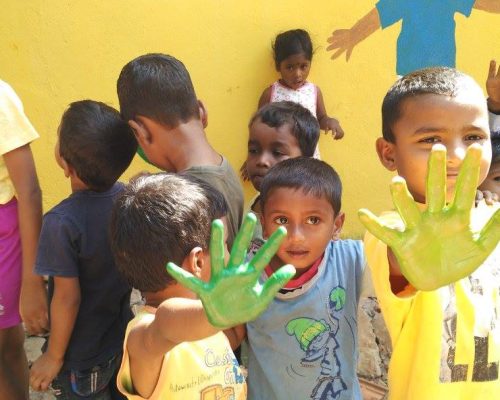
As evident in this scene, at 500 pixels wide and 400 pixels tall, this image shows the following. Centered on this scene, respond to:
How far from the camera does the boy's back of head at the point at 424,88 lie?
135 centimetres

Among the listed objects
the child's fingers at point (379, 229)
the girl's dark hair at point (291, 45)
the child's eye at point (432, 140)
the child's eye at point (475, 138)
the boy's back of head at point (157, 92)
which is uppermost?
the girl's dark hair at point (291, 45)

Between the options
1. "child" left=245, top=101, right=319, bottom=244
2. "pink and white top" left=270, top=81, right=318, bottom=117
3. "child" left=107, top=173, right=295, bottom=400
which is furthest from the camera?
"pink and white top" left=270, top=81, right=318, bottom=117

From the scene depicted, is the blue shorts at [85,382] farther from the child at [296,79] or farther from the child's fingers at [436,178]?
the child at [296,79]

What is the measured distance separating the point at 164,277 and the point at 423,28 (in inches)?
120

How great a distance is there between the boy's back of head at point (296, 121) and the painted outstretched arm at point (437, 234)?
1.24 meters

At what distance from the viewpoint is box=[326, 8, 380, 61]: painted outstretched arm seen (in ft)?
12.2

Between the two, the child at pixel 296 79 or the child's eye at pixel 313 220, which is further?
the child at pixel 296 79

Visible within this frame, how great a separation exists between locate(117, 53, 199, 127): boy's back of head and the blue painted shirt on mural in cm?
226

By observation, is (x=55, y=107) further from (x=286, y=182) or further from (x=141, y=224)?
(x=141, y=224)

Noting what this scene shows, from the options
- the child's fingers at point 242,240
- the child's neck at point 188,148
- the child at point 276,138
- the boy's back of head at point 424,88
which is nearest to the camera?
the child's fingers at point 242,240

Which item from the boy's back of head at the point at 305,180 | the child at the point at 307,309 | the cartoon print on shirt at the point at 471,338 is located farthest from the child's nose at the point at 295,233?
the cartoon print on shirt at the point at 471,338

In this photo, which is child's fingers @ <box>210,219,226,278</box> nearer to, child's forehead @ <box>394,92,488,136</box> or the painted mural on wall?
child's forehead @ <box>394,92,488,136</box>

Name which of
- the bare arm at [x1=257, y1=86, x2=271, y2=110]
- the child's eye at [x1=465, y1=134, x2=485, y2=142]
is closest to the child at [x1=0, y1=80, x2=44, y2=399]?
the child's eye at [x1=465, y1=134, x2=485, y2=142]

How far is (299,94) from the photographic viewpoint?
354 centimetres
